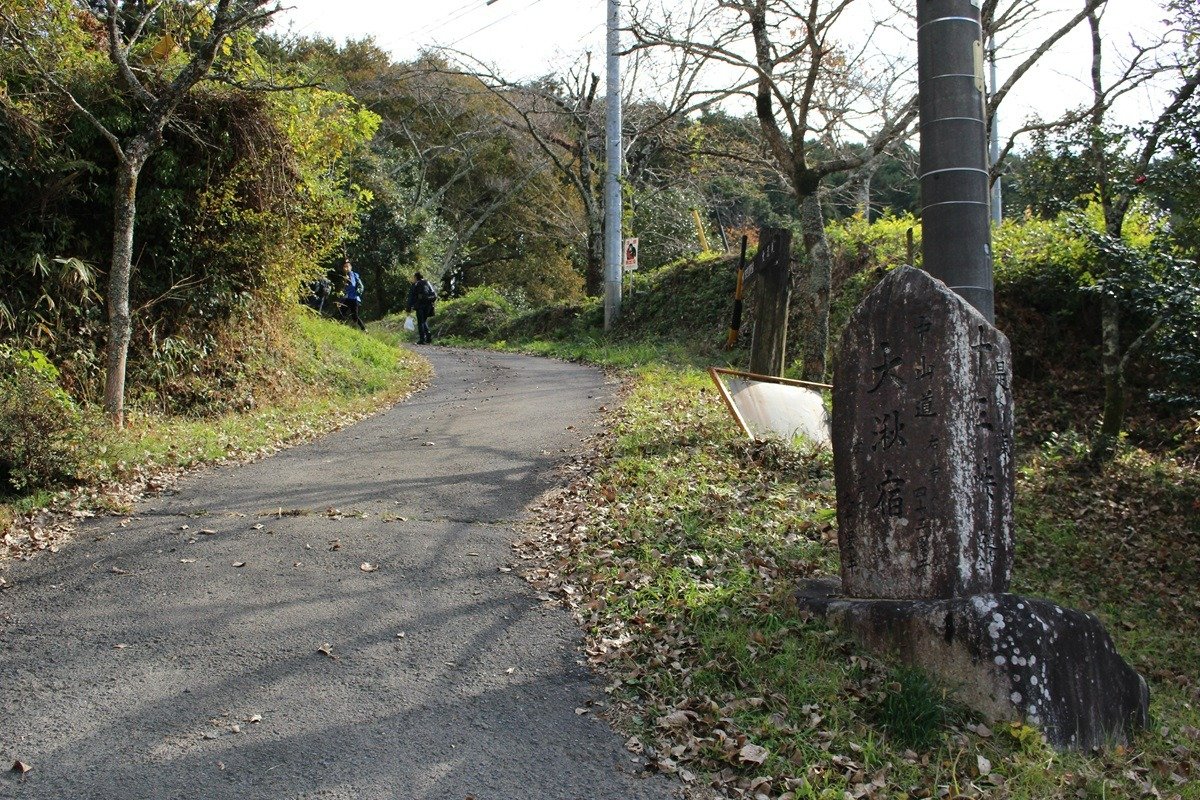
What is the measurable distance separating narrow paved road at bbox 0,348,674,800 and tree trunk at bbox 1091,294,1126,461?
6.86 m

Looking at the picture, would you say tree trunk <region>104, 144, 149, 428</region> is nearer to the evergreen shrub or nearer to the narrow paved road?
the evergreen shrub

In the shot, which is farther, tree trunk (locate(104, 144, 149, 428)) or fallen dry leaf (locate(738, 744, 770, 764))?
tree trunk (locate(104, 144, 149, 428))

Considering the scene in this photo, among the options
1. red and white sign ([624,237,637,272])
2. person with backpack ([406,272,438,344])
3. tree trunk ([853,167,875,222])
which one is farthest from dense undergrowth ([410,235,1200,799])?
person with backpack ([406,272,438,344])

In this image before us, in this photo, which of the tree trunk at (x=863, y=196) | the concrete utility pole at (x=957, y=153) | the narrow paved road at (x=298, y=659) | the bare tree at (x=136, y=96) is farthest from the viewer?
the tree trunk at (x=863, y=196)

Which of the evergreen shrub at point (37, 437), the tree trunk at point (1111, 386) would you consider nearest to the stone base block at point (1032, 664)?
the tree trunk at point (1111, 386)

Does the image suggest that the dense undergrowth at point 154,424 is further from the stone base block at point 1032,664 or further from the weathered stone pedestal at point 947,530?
the stone base block at point 1032,664

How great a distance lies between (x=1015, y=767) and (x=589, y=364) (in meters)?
16.4

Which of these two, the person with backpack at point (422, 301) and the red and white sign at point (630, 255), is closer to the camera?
the red and white sign at point (630, 255)

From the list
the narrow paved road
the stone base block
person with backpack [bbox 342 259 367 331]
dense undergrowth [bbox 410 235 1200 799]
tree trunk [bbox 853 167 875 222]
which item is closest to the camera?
the narrow paved road

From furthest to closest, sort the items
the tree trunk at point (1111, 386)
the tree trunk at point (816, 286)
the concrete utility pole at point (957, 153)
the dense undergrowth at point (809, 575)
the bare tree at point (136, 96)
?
the tree trunk at point (816, 286) → the tree trunk at point (1111, 386) → the bare tree at point (136, 96) → the concrete utility pole at point (957, 153) → the dense undergrowth at point (809, 575)

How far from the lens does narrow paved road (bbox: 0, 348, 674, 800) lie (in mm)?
4305

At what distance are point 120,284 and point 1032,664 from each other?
8.97m

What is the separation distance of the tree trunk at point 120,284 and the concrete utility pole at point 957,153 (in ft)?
25.5

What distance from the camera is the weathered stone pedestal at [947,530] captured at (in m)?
4.86
